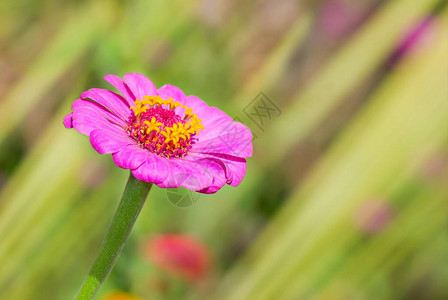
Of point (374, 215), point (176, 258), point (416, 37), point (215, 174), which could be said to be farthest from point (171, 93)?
point (416, 37)

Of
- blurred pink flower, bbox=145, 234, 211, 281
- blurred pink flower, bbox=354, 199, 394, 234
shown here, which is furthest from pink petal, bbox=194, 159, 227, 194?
blurred pink flower, bbox=354, 199, 394, 234

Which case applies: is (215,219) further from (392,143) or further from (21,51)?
(21,51)

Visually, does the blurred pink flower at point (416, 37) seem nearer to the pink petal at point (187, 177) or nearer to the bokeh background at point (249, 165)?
the bokeh background at point (249, 165)

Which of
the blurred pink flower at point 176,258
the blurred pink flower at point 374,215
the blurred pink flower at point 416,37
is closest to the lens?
the blurred pink flower at point 176,258

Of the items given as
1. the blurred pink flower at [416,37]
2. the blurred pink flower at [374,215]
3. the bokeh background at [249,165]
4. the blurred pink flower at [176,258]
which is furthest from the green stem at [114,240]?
the blurred pink flower at [416,37]

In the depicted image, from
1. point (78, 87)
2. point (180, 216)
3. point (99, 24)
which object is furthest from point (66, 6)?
point (180, 216)

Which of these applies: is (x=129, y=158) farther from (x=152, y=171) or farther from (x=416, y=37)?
(x=416, y=37)
